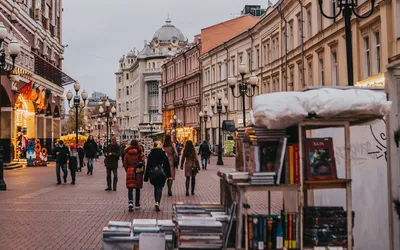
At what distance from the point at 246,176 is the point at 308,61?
28630mm

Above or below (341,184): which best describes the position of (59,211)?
below

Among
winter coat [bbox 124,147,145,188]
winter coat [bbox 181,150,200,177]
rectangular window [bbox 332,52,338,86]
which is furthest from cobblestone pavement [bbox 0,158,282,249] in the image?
rectangular window [bbox 332,52,338,86]

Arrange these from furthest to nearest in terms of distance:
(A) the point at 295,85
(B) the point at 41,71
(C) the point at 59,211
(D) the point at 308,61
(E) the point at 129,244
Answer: (B) the point at 41,71
(A) the point at 295,85
(D) the point at 308,61
(C) the point at 59,211
(E) the point at 129,244

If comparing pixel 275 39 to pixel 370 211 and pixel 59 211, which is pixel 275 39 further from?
pixel 370 211

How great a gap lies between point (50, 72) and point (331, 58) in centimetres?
Result: 2482

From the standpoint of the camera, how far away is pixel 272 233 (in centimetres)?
609

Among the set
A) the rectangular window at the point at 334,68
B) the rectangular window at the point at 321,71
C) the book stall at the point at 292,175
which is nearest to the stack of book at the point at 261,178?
the book stall at the point at 292,175

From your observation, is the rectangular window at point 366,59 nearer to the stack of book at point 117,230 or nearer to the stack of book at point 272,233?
the stack of book at point 117,230

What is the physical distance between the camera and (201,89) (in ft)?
222

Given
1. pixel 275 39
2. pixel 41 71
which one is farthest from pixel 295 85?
pixel 41 71

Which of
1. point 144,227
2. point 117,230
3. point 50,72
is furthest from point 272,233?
point 50,72

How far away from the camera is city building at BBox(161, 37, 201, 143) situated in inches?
2761

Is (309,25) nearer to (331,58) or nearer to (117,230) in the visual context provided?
(331,58)

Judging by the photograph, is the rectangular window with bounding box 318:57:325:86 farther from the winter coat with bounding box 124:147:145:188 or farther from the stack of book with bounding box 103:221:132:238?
the stack of book with bounding box 103:221:132:238
